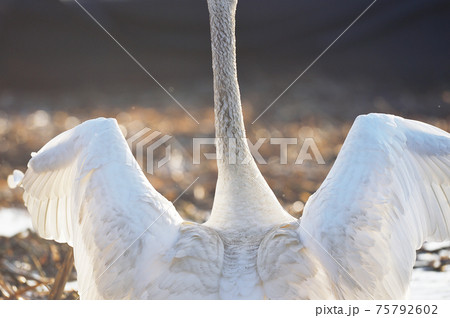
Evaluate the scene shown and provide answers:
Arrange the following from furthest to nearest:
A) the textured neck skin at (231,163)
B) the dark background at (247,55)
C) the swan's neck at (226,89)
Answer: the dark background at (247,55), the swan's neck at (226,89), the textured neck skin at (231,163)

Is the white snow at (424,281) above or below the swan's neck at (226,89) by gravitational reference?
below

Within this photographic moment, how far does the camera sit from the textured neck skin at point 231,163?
6.52 feet

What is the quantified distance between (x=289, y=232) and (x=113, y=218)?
1.38 ft

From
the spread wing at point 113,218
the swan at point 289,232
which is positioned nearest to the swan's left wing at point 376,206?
the swan at point 289,232

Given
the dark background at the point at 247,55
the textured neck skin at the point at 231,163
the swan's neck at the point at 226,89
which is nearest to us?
the textured neck skin at the point at 231,163

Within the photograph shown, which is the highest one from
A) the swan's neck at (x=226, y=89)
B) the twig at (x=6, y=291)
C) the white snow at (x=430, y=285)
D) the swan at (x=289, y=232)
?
the swan's neck at (x=226, y=89)

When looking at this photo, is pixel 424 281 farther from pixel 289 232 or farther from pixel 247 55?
pixel 247 55

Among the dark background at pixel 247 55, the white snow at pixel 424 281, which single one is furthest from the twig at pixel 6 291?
the dark background at pixel 247 55

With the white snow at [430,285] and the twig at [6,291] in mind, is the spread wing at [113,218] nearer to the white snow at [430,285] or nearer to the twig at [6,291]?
the twig at [6,291]

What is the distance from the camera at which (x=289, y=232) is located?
1610mm

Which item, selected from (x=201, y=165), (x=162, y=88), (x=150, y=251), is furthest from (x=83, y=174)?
(x=162, y=88)

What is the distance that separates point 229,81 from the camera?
2188mm

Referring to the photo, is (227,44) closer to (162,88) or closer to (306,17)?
(306,17)

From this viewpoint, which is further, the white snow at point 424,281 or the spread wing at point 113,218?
the white snow at point 424,281
